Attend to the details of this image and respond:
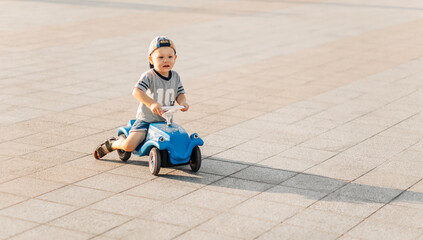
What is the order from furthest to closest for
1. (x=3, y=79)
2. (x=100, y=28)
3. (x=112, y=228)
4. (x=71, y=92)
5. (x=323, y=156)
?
(x=100, y=28)
(x=3, y=79)
(x=71, y=92)
(x=323, y=156)
(x=112, y=228)

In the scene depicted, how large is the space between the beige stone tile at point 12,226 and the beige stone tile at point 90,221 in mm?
218

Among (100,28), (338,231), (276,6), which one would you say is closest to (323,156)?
(338,231)

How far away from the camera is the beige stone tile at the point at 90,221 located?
21.5 feet

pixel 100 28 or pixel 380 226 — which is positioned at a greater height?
pixel 100 28

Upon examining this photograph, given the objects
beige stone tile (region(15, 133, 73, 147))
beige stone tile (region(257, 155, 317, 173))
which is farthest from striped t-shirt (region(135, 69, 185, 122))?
beige stone tile (region(15, 133, 73, 147))

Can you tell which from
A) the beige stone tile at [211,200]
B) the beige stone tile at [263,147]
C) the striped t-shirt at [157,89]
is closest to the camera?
the beige stone tile at [211,200]

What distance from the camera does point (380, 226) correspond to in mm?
6703

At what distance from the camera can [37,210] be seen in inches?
275

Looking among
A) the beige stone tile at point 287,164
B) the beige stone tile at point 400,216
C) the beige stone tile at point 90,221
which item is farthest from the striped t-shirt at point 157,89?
the beige stone tile at point 400,216

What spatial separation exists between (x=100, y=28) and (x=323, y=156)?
1140 cm

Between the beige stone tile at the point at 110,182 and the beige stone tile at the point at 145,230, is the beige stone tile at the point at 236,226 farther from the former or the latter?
the beige stone tile at the point at 110,182

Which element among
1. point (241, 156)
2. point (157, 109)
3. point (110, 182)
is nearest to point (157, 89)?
point (157, 109)

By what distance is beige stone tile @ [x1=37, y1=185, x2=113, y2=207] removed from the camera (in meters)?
7.25

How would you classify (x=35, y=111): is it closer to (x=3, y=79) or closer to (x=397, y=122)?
(x=3, y=79)
